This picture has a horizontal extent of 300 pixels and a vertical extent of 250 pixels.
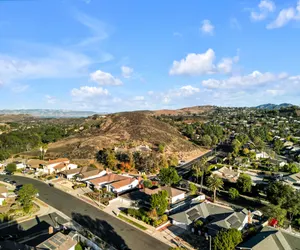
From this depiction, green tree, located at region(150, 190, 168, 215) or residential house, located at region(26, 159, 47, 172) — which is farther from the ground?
green tree, located at region(150, 190, 168, 215)

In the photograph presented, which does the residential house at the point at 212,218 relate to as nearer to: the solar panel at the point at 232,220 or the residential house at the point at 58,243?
the solar panel at the point at 232,220

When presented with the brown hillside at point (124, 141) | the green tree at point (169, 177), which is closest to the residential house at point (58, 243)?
the green tree at point (169, 177)

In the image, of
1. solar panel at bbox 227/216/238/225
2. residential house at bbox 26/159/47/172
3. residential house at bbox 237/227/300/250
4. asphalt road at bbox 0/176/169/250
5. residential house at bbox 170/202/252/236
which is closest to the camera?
residential house at bbox 237/227/300/250

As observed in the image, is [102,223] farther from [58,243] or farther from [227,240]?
[227,240]

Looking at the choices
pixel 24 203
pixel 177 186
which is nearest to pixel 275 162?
pixel 177 186

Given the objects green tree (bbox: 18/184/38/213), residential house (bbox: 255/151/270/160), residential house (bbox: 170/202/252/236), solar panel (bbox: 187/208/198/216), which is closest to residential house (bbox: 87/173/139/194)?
green tree (bbox: 18/184/38/213)

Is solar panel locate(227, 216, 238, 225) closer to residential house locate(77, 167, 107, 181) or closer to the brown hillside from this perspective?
residential house locate(77, 167, 107, 181)

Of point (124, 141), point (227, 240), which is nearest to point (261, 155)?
point (124, 141)
